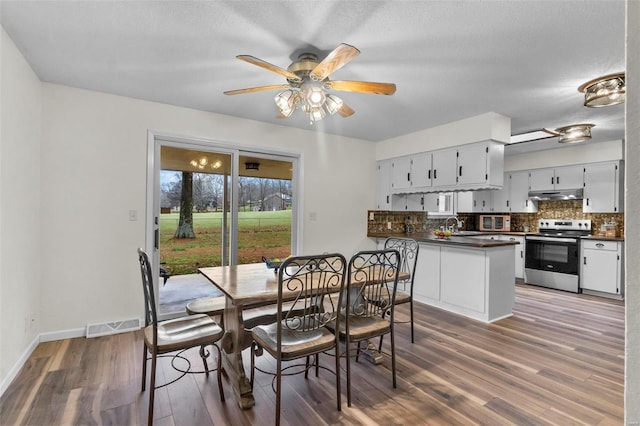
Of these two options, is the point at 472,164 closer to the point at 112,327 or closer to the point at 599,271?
the point at 599,271

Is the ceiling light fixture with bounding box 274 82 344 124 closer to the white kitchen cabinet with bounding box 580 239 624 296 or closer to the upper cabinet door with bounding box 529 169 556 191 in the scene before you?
the white kitchen cabinet with bounding box 580 239 624 296

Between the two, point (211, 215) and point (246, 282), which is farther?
point (211, 215)

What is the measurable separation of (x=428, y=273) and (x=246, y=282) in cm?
283

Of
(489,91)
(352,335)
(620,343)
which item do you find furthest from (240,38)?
(620,343)

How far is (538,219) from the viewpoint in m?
6.15

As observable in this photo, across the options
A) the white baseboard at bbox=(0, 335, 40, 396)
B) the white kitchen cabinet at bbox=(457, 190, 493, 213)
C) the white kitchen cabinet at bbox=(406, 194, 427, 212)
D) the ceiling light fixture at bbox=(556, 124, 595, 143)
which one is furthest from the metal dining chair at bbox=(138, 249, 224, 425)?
the white kitchen cabinet at bbox=(457, 190, 493, 213)

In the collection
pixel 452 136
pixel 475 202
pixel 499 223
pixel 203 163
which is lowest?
pixel 499 223

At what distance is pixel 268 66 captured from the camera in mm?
1979

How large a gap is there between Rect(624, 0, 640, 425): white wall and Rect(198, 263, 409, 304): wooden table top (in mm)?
1649

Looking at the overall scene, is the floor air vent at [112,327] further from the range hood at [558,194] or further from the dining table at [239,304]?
the range hood at [558,194]

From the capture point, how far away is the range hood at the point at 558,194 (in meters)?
5.24

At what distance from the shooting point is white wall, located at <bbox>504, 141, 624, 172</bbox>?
4.89 meters

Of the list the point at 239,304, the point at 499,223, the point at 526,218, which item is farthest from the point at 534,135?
the point at 239,304

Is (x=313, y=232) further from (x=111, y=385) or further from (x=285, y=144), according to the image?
(x=111, y=385)
